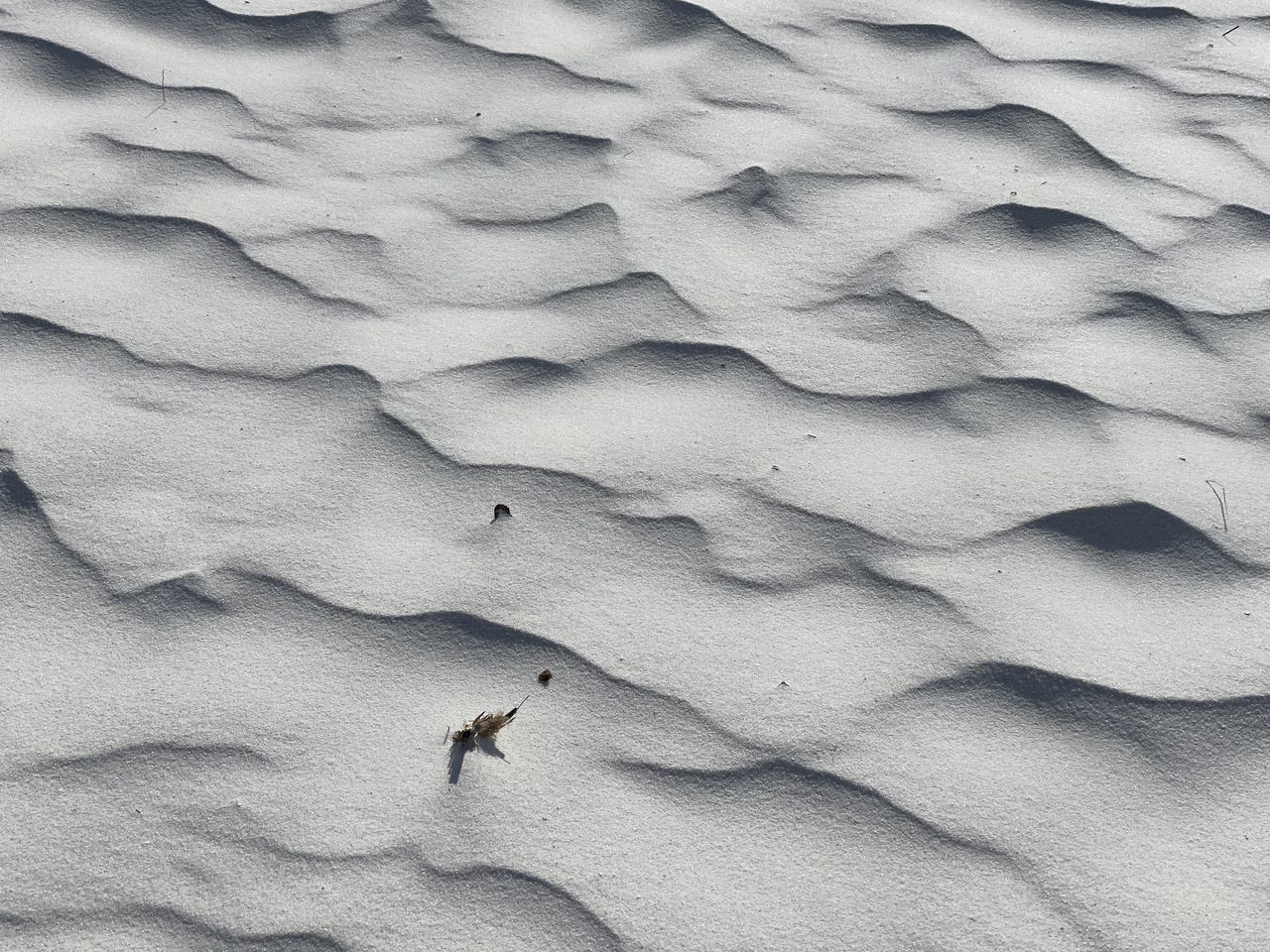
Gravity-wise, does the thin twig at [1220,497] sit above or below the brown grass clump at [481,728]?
above

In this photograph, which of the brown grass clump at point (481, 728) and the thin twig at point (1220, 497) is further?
the thin twig at point (1220, 497)

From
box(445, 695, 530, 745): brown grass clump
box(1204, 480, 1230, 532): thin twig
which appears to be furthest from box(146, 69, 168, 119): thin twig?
box(1204, 480, 1230, 532): thin twig

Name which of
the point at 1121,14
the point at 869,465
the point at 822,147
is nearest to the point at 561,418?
the point at 869,465

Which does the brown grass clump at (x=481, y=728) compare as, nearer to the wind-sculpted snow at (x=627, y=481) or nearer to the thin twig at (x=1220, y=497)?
the wind-sculpted snow at (x=627, y=481)

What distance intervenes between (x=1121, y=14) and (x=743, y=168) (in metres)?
0.92

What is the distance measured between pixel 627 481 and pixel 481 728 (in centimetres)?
41

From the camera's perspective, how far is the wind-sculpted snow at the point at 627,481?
4.44ft

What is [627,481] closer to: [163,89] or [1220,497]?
[1220,497]

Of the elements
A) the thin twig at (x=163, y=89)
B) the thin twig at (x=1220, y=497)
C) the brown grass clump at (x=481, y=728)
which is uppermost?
the thin twig at (x=1220, y=497)

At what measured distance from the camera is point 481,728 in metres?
1.45

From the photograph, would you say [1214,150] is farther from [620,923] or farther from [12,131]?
[12,131]

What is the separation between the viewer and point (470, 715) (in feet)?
4.82

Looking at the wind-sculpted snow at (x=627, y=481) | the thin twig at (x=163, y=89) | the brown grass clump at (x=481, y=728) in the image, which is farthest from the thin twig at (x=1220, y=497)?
the thin twig at (x=163, y=89)

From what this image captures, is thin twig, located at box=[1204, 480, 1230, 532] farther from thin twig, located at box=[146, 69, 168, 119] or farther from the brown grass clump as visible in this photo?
thin twig, located at box=[146, 69, 168, 119]
